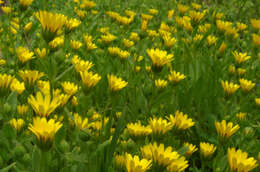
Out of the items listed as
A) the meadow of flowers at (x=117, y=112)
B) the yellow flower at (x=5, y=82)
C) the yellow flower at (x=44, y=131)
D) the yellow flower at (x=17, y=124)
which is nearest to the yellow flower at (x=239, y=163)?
the meadow of flowers at (x=117, y=112)

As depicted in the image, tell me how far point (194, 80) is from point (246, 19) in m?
4.03

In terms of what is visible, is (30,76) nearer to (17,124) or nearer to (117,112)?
(17,124)

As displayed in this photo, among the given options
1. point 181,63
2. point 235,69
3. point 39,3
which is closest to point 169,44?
point 181,63

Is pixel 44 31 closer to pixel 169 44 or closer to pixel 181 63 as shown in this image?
pixel 169 44

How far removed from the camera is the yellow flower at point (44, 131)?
96cm

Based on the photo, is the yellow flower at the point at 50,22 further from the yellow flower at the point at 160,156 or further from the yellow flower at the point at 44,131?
the yellow flower at the point at 160,156

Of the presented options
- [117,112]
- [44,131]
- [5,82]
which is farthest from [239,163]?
[5,82]

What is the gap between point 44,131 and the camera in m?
0.97

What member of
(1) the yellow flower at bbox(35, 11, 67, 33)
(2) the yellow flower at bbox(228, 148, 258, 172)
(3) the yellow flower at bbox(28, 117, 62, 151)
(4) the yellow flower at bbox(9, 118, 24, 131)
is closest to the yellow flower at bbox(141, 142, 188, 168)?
(2) the yellow flower at bbox(228, 148, 258, 172)

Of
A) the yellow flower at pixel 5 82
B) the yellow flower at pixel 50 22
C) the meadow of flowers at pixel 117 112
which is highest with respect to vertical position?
the yellow flower at pixel 50 22

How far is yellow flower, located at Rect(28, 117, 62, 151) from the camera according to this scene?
962mm

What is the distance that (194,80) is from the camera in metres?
2.45

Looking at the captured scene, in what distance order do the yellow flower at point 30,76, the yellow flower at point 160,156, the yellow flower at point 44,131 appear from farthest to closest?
the yellow flower at point 30,76 → the yellow flower at point 160,156 → the yellow flower at point 44,131

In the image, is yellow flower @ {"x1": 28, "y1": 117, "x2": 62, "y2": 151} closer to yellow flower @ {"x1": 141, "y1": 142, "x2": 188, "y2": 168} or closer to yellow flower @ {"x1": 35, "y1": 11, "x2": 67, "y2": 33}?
yellow flower @ {"x1": 141, "y1": 142, "x2": 188, "y2": 168}
